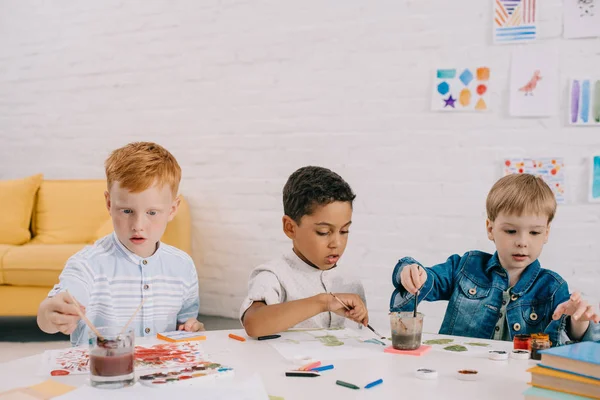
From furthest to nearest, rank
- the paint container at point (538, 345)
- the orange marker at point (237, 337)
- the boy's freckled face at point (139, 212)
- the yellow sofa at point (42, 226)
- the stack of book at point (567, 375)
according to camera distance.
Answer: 1. the yellow sofa at point (42, 226)
2. the boy's freckled face at point (139, 212)
3. the orange marker at point (237, 337)
4. the paint container at point (538, 345)
5. the stack of book at point (567, 375)

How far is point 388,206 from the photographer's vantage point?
381cm

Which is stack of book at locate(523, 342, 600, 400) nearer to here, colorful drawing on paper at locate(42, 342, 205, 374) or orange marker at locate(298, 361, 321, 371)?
orange marker at locate(298, 361, 321, 371)

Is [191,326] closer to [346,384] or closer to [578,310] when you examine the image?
[346,384]

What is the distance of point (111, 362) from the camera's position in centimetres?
119

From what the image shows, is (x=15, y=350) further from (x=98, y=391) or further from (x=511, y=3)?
(x=511, y=3)

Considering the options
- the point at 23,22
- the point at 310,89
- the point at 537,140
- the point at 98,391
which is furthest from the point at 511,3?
the point at 23,22

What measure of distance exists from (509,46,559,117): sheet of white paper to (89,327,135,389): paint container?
2.72 metres

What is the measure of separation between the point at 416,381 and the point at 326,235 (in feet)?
2.31

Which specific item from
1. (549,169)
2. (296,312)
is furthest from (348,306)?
(549,169)

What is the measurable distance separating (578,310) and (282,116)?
111 inches

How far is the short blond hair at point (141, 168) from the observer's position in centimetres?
173

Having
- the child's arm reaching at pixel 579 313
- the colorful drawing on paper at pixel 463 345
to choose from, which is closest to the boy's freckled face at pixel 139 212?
the colorful drawing on paper at pixel 463 345

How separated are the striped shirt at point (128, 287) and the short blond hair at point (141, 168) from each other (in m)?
0.18

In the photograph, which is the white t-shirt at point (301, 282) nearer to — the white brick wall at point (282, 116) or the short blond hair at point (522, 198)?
the short blond hair at point (522, 198)
